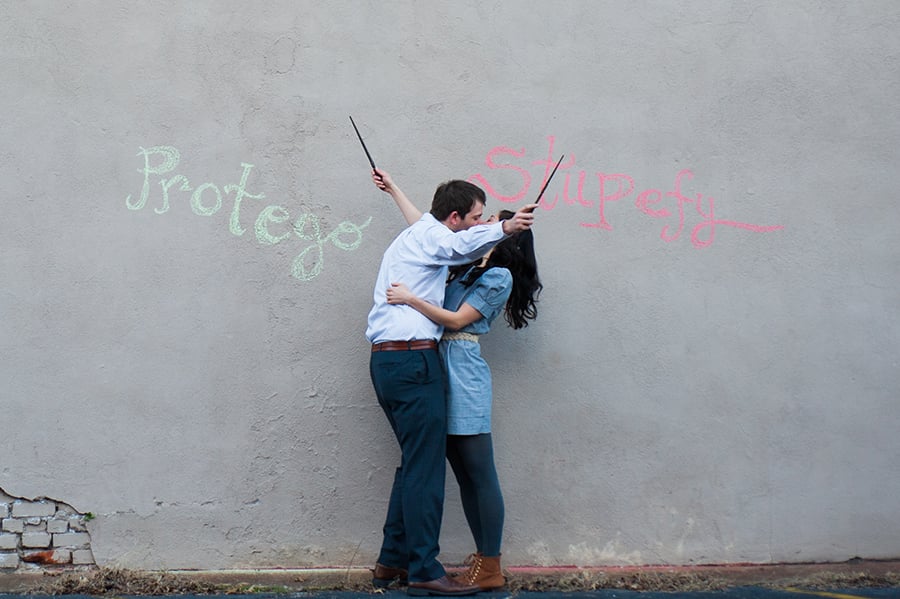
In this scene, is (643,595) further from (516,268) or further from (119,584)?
(119,584)

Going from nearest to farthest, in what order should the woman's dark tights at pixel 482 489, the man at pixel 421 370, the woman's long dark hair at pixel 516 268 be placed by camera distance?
1. the man at pixel 421 370
2. the woman's dark tights at pixel 482 489
3. the woman's long dark hair at pixel 516 268

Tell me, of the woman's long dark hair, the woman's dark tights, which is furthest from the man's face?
the woman's dark tights

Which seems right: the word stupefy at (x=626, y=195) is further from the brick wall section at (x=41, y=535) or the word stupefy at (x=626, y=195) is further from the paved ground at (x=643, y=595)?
the brick wall section at (x=41, y=535)

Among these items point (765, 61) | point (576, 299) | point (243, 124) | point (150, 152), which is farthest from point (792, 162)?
point (150, 152)

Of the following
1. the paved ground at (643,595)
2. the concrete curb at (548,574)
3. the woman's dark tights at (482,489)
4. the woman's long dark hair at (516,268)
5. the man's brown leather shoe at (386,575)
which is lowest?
the paved ground at (643,595)

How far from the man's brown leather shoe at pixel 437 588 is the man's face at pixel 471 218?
1.51 m

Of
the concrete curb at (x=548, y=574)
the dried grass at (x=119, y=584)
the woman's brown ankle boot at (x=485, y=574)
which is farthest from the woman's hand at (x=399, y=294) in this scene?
the dried grass at (x=119, y=584)

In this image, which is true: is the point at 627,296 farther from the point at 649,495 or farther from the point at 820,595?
the point at 820,595

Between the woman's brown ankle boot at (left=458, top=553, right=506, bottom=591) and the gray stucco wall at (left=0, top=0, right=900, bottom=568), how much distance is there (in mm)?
276

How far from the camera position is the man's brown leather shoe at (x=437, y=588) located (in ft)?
13.3

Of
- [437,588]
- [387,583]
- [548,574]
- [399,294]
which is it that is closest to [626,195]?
[399,294]

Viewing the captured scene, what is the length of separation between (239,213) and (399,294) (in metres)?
0.94

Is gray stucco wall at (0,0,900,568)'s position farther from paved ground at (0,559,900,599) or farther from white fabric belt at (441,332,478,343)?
A: white fabric belt at (441,332,478,343)

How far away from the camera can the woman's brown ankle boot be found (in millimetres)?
4184
